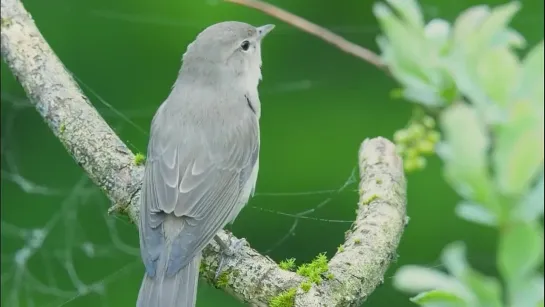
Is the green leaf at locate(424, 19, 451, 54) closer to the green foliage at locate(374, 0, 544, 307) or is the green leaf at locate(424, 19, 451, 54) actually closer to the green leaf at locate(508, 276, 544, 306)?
the green foliage at locate(374, 0, 544, 307)

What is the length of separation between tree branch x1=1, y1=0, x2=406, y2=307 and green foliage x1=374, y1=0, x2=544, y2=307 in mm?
1442

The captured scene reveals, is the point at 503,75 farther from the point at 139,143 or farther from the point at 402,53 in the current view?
→ the point at 139,143

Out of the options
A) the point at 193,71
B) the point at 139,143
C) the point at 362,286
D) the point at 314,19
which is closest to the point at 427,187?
the point at 314,19

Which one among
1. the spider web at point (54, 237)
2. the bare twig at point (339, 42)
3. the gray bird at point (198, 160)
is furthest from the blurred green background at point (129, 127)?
the bare twig at point (339, 42)

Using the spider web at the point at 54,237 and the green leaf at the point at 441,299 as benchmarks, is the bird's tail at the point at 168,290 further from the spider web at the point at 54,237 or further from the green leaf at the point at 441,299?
the spider web at the point at 54,237

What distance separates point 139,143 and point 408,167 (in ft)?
10.9

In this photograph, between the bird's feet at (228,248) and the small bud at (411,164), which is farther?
the bird's feet at (228,248)

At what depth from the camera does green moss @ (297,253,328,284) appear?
2.00 meters

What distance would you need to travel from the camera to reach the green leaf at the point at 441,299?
0.53 m

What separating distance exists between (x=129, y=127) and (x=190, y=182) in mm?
1712

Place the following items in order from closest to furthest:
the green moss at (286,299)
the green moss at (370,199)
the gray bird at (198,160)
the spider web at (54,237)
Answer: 1. the green moss at (286,299)
2. the gray bird at (198,160)
3. the green moss at (370,199)
4. the spider web at (54,237)

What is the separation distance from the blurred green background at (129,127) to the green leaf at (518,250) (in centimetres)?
332

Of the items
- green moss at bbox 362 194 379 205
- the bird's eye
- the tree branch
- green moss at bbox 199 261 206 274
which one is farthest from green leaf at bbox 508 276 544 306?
the bird's eye

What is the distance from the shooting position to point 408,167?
58cm
